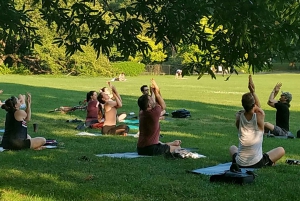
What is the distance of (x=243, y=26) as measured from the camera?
17.7 feet

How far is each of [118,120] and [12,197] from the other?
11166 mm

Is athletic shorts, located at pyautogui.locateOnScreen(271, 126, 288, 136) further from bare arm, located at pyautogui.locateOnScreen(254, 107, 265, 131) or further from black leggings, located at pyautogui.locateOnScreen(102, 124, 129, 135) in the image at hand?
bare arm, located at pyautogui.locateOnScreen(254, 107, 265, 131)

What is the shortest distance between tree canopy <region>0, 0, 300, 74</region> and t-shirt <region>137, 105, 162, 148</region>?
15.3ft

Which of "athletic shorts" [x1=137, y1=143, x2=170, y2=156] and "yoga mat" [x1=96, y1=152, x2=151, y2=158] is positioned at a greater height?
"athletic shorts" [x1=137, y1=143, x2=170, y2=156]

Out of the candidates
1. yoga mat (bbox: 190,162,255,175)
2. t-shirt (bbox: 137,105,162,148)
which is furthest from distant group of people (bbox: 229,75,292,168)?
t-shirt (bbox: 137,105,162,148)

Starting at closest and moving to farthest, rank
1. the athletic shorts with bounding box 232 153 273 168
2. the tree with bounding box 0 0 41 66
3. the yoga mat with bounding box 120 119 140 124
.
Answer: the tree with bounding box 0 0 41 66 → the athletic shorts with bounding box 232 153 273 168 → the yoga mat with bounding box 120 119 140 124

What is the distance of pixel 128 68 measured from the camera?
2891 inches

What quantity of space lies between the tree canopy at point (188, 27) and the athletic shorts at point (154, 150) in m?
4.61

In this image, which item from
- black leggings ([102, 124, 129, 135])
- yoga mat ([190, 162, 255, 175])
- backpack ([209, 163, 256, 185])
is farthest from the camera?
black leggings ([102, 124, 129, 135])

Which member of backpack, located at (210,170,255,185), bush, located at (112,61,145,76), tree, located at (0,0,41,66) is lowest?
bush, located at (112,61,145,76)

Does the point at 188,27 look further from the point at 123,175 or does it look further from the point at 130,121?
the point at 130,121

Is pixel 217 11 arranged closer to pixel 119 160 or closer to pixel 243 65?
pixel 243 65

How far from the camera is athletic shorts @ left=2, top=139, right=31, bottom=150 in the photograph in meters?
11.4

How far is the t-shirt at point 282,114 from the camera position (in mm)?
15550
